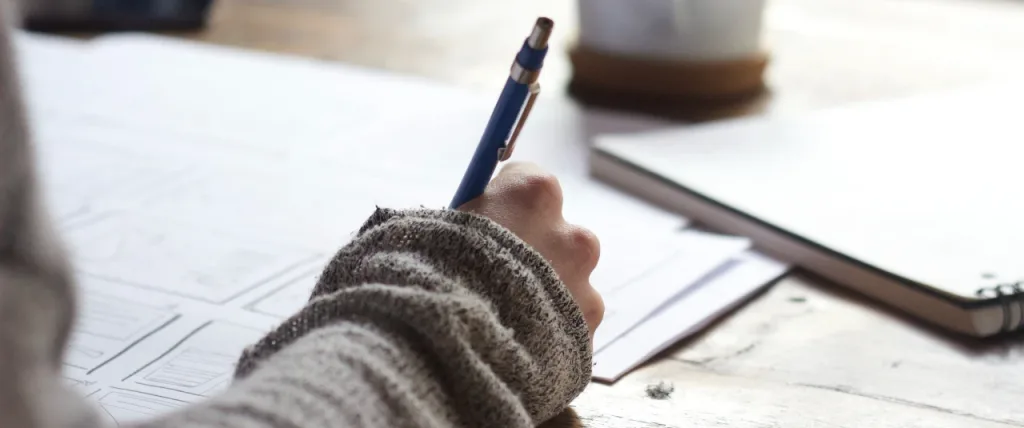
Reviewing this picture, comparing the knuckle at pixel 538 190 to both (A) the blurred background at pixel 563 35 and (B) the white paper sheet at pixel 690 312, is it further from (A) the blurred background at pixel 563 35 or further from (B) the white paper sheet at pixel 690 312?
(A) the blurred background at pixel 563 35

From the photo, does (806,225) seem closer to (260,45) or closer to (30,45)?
(260,45)

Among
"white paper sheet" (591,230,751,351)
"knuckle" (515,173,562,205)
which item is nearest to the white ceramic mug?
"white paper sheet" (591,230,751,351)

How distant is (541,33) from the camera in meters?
0.40

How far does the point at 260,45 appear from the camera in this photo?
40.7 inches

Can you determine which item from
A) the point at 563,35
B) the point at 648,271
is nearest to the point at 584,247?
the point at 648,271

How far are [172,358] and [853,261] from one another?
33 centimetres

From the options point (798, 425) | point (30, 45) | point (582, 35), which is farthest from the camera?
point (30, 45)

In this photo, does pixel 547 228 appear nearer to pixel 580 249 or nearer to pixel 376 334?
pixel 580 249

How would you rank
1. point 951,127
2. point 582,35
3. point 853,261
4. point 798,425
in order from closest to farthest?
1. point 798,425
2. point 853,261
3. point 951,127
4. point 582,35

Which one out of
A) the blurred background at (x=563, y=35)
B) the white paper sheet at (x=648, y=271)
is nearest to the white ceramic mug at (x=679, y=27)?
the blurred background at (x=563, y=35)

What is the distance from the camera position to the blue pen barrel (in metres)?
0.43

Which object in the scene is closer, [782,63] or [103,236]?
[103,236]

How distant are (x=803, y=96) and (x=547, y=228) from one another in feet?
1.63

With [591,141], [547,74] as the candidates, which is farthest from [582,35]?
[591,141]
